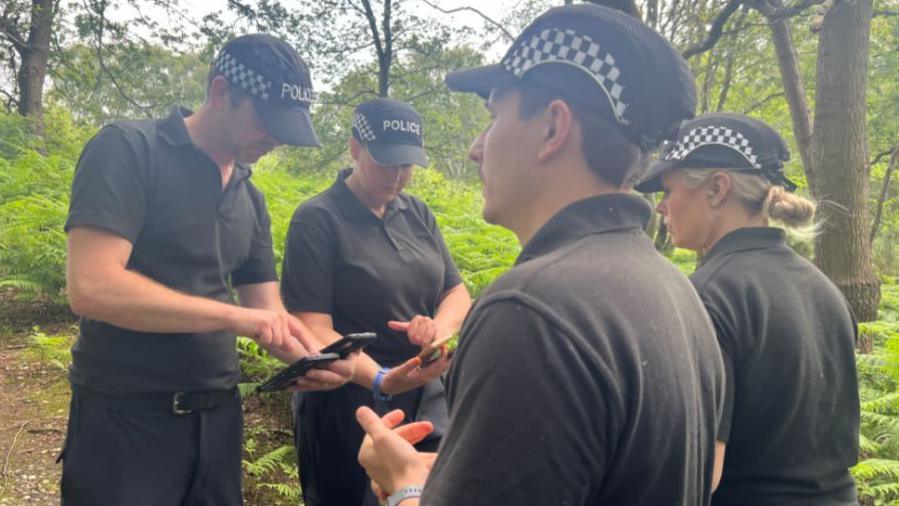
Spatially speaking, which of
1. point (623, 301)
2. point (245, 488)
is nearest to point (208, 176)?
point (623, 301)

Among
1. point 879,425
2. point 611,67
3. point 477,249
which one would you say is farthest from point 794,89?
point 611,67

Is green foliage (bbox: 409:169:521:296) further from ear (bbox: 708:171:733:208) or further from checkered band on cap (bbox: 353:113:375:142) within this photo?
ear (bbox: 708:171:733:208)

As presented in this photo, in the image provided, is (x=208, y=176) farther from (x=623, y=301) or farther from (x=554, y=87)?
(x=623, y=301)

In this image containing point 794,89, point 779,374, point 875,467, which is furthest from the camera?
point 794,89

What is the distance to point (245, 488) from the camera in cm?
400

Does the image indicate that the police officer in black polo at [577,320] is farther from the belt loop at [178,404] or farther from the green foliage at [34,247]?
the green foliage at [34,247]

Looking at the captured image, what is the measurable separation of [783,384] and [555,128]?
1118 millimetres

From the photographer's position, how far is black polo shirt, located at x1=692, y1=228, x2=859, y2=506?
5.80 ft

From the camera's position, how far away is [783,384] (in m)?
1.76

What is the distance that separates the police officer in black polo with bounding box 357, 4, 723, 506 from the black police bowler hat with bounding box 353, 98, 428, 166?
1577 mm

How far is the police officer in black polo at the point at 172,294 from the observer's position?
2.00m

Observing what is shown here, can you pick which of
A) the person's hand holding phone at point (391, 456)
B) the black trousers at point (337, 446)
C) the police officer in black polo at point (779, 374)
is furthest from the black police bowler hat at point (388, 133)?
the person's hand holding phone at point (391, 456)

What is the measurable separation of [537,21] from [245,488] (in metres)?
3.72

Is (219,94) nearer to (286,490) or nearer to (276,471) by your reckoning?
(286,490)
